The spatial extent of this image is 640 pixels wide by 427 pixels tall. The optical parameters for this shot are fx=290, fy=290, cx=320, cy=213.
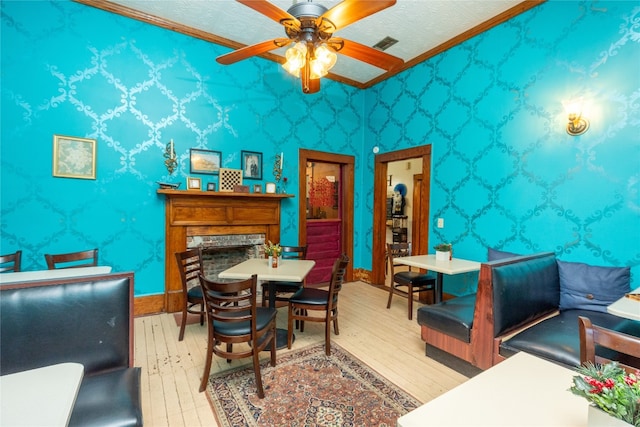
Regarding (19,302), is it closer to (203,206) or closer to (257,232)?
(203,206)

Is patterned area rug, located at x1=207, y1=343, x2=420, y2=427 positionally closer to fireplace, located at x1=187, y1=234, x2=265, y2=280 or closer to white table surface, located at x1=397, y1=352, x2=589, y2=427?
white table surface, located at x1=397, y1=352, x2=589, y2=427

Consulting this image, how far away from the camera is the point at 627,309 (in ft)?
5.58

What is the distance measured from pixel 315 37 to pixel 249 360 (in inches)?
107

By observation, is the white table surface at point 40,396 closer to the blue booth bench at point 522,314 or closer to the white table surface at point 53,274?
the white table surface at point 53,274

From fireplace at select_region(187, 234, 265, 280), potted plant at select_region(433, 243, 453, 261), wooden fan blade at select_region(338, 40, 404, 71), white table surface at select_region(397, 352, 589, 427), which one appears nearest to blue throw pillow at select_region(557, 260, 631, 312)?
potted plant at select_region(433, 243, 453, 261)

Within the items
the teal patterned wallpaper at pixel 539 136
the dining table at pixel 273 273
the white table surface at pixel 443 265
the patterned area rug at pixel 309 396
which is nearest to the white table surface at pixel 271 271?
the dining table at pixel 273 273

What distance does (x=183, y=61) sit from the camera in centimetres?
379

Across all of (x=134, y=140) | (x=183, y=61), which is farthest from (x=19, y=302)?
(x=183, y=61)

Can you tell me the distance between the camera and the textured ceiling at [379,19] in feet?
10.7

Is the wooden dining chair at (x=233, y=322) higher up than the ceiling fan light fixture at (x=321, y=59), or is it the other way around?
the ceiling fan light fixture at (x=321, y=59)

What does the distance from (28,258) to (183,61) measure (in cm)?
288

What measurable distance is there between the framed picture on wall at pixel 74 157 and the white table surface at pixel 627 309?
15.5 feet

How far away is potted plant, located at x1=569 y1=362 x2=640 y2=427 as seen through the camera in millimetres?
701

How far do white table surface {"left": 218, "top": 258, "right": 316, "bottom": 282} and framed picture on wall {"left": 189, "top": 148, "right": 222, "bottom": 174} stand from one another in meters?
1.51
